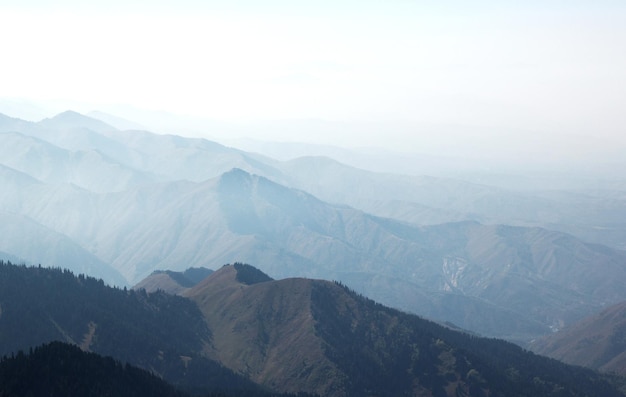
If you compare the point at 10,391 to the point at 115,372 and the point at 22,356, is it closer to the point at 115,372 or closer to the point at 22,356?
the point at 22,356

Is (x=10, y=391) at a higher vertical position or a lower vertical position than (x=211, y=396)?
higher

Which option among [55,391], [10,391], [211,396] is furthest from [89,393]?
[211,396]

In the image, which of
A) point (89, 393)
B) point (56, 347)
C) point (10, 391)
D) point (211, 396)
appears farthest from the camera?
point (211, 396)

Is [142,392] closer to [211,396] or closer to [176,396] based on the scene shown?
[176,396]

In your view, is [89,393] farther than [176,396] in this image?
No

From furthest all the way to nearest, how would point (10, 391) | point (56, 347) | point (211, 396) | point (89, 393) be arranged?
point (211, 396) < point (56, 347) < point (89, 393) < point (10, 391)

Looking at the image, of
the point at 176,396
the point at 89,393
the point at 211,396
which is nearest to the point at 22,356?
the point at 89,393
